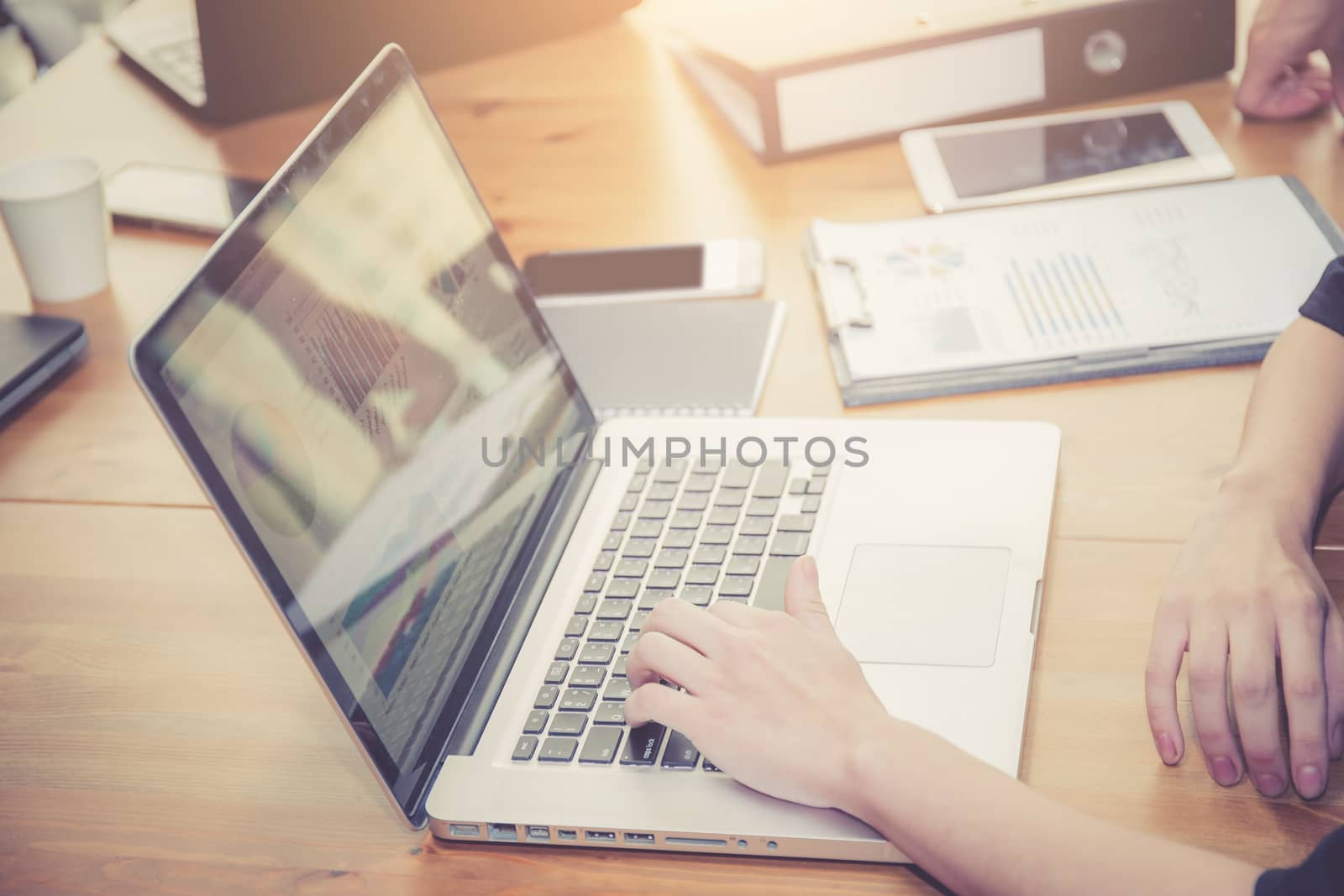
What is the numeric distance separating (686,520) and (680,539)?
2cm

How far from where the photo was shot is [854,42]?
1.18 m

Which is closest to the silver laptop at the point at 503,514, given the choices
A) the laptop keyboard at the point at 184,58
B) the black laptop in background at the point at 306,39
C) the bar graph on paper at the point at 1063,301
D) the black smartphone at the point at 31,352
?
the bar graph on paper at the point at 1063,301

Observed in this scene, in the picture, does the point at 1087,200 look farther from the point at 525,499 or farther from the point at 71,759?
the point at 71,759

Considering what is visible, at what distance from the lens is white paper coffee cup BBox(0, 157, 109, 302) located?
1120 millimetres

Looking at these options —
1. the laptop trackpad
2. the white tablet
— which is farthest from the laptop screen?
the white tablet

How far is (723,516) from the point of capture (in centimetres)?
81

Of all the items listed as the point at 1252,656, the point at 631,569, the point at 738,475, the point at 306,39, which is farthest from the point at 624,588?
the point at 306,39

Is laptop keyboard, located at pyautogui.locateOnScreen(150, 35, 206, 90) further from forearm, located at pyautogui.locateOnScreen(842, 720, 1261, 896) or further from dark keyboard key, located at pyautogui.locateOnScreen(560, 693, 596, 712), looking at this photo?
forearm, located at pyautogui.locateOnScreen(842, 720, 1261, 896)

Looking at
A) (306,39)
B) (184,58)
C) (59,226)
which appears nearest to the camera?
(59,226)

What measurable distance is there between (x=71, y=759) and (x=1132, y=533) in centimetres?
65

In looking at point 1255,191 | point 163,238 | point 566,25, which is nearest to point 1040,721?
point 1255,191

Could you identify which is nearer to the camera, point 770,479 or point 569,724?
point 569,724

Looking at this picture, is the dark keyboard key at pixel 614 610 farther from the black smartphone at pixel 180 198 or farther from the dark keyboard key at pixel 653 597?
the black smartphone at pixel 180 198

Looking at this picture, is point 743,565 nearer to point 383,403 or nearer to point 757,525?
point 757,525
